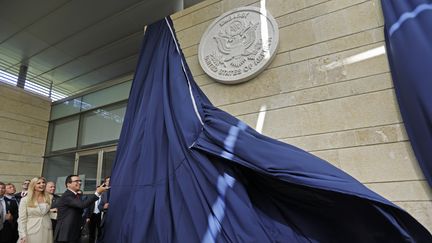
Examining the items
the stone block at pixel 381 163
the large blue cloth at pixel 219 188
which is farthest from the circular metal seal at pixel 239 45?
the stone block at pixel 381 163

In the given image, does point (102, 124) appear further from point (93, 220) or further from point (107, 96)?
point (93, 220)

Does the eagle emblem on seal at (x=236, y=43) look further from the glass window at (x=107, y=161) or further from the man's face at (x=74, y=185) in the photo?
the glass window at (x=107, y=161)

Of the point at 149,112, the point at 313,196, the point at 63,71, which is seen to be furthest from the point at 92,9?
the point at 313,196

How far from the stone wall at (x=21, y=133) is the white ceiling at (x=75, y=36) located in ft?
2.25

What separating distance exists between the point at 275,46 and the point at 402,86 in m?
0.94

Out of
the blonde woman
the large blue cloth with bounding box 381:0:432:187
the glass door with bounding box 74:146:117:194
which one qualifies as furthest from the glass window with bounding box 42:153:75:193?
the large blue cloth with bounding box 381:0:432:187

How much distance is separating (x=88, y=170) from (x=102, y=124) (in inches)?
33.2

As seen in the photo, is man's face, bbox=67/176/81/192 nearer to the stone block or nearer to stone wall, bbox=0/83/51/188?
the stone block

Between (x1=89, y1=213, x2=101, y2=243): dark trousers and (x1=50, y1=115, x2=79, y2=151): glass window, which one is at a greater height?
(x1=50, y1=115, x2=79, y2=151): glass window

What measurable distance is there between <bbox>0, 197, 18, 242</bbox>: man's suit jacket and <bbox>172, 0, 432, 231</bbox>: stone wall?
282 cm

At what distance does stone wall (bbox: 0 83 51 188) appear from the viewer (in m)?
5.46

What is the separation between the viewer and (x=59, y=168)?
229 inches

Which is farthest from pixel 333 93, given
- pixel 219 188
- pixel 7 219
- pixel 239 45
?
pixel 7 219

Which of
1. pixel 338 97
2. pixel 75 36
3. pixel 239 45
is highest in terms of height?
pixel 75 36
